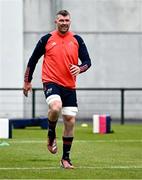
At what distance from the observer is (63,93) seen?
1296cm

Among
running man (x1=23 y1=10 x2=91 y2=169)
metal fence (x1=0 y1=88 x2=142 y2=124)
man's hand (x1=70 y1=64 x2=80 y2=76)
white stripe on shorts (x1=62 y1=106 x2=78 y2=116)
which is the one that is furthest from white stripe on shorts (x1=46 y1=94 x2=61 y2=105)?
metal fence (x1=0 y1=88 x2=142 y2=124)

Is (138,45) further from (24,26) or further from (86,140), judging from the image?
(86,140)

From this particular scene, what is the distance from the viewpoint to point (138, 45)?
31891 mm

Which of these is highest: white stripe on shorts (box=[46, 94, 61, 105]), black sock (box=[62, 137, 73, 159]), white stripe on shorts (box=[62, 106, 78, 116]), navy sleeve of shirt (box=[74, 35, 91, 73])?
navy sleeve of shirt (box=[74, 35, 91, 73])

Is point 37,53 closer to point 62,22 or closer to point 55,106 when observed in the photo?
point 62,22

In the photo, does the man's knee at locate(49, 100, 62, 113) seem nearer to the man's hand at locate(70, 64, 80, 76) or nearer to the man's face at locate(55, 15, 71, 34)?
the man's hand at locate(70, 64, 80, 76)

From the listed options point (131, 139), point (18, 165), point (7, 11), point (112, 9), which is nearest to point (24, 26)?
point (7, 11)

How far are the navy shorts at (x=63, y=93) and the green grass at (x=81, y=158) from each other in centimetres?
91

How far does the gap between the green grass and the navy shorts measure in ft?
2.99

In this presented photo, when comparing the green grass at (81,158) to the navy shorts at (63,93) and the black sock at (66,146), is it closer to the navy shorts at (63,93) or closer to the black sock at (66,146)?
the black sock at (66,146)

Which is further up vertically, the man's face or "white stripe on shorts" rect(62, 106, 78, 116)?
the man's face

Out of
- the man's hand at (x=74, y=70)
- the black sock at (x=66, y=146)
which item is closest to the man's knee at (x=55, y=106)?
the man's hand at (x=74, y=70)

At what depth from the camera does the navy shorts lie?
1286 cm

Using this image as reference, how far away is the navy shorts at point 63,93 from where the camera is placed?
12.9m
